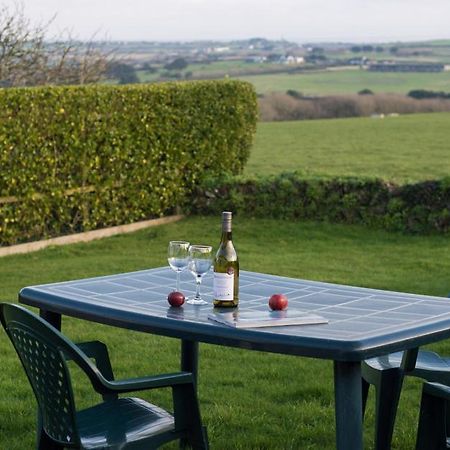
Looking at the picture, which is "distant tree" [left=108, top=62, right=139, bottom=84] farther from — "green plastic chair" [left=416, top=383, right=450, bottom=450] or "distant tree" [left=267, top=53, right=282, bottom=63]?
"distant tree" [left=267, top=53, right=282, bottom=63]

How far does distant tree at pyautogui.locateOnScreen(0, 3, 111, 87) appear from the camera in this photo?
1759 centimetres

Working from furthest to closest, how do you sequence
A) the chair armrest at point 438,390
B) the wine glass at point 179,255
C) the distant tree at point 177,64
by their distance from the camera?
the distant tree at point 177,64 → the wine glass at point 179,255 → the chair armrest at point 438,390

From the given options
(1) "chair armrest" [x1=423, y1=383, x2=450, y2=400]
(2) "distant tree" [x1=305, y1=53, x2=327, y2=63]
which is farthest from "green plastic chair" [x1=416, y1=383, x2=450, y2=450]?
(2) "distant tree" [x1=305, y1=53, x2=327, y2=63]

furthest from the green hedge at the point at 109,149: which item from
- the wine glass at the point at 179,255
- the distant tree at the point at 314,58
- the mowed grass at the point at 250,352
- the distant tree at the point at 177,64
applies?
the distant tree at the point at 314,58

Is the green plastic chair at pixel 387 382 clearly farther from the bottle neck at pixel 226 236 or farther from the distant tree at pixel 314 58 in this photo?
the distant tree at pixel 314 58

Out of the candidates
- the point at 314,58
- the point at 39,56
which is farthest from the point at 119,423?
the point at 314,58

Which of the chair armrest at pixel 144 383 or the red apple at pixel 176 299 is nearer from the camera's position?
the chair armrest at pixel 144 383

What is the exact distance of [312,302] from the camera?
4.82 metres

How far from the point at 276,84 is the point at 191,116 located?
33.3 meters

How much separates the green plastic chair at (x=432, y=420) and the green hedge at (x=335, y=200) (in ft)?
29.5

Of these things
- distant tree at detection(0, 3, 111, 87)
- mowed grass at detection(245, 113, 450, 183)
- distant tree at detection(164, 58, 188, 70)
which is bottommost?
mowed grass at detection(245, 113, 450, 183)

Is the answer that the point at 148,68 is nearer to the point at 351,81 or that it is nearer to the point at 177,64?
the point at 177,64

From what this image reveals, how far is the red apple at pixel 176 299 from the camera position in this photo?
4613 mm

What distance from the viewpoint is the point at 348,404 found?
13.2 feet
